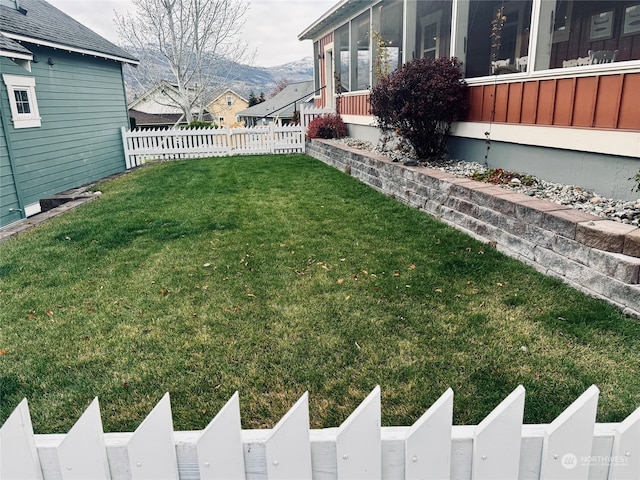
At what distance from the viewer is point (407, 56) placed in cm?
793

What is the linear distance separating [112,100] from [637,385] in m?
14.4

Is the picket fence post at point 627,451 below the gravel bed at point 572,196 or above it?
below

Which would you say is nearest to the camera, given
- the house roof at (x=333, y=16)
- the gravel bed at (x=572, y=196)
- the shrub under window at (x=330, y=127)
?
the gravel bed at (x=572, y=196)

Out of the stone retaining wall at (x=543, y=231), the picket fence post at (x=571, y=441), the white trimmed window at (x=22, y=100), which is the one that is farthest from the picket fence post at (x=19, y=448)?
the white trimmed window at (x=22, y=100)

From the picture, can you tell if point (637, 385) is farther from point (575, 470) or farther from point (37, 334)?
point (37, 334)

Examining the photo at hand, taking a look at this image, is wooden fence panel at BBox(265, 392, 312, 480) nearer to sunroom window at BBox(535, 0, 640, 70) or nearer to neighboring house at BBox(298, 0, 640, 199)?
neighboring house at BBox(298, 0, 640, 199)

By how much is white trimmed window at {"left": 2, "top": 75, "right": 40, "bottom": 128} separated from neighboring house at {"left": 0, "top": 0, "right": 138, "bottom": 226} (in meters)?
0.02

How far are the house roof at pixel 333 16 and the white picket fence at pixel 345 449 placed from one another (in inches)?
406

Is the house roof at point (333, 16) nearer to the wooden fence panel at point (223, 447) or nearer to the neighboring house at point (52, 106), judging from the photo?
the neighboring house at point (52, 106)

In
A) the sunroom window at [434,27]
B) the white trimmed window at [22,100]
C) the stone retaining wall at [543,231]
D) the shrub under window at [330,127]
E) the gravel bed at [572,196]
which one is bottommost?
the stone retaining wall at [543,231]

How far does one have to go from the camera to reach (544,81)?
4.45m

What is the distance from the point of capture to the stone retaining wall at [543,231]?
9.29 ft

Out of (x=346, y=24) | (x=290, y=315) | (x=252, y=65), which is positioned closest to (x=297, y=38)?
(x=346, y=24)

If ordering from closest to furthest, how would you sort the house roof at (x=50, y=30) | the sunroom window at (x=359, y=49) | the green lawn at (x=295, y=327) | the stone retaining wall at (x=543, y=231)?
the green lawn at (x=295, y=327)
the stone retaining wall at (x=543, y=231)
the house roof at (x=50, y=30)
the sunroom window at (x=359, y=49)
